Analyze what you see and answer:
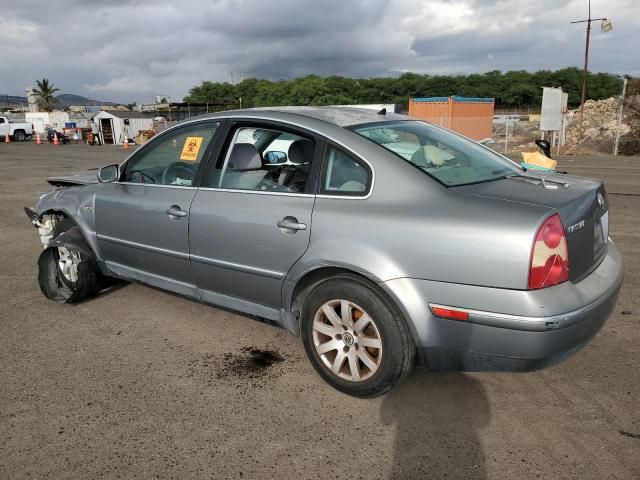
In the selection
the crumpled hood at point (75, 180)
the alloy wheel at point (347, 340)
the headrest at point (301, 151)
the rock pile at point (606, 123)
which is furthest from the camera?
the rock pile at point (606, 123)

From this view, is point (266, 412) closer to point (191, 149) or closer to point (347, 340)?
point (347, 340)

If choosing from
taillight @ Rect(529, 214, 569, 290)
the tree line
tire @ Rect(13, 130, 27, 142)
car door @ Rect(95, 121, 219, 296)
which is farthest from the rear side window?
the tree line

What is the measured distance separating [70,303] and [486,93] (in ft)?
288

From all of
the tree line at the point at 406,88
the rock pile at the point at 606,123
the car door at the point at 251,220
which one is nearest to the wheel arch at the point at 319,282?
the car door at the point at 251,220

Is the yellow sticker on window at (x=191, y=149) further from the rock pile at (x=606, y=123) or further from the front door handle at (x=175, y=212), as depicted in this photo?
the rock pile at (x=606, y=123)

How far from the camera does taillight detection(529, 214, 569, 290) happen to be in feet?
7.83

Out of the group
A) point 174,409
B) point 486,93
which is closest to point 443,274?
point 174,409

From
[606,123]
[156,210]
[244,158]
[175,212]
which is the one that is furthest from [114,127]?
[244,158]

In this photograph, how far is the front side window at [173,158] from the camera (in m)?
3.76

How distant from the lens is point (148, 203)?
3.88 m

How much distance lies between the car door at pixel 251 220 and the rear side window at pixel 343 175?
85mm

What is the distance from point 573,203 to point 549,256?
418mm

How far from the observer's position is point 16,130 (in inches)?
1543

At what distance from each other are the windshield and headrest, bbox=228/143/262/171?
30.0 inches
